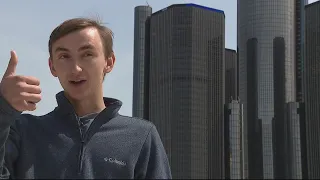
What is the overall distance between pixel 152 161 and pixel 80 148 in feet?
1.68

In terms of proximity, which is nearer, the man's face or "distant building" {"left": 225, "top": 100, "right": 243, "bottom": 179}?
the man's face

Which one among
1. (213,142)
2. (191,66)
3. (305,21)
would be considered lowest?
(213,142)

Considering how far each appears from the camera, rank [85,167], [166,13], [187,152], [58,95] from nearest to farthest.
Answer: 1. [85,167]
2. [58,95]
3. [187,152]
4. [166,13]

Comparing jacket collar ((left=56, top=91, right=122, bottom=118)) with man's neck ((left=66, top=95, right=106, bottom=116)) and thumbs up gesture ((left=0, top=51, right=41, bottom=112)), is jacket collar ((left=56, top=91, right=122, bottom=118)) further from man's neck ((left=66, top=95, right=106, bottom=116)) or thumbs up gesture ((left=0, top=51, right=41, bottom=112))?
thumbs up gesture ((left=0, top=51, right=41, bottom=112))

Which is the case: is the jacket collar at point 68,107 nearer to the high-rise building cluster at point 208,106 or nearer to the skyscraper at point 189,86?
the skyscraper at point 189,86

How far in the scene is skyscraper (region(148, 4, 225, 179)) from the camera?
167750mm

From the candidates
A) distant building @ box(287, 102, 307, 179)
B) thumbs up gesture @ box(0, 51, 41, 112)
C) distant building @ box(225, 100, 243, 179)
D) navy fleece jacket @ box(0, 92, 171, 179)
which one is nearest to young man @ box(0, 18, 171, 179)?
navy fleece jacket @ box(0, 92, 171, 179)

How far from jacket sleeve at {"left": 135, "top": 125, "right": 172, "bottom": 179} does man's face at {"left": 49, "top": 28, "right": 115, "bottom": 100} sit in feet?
1.71

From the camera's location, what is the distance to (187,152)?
166 m

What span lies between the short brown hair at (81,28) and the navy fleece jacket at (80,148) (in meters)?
0.40

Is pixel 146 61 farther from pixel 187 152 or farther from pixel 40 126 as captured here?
pixel 40 126

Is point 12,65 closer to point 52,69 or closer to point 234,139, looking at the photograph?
point 52,69

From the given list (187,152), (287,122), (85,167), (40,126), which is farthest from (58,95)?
(287,122)

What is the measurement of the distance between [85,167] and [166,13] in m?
188
